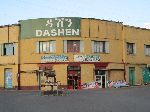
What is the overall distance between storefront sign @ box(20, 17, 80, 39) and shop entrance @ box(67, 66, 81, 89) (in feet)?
14.4

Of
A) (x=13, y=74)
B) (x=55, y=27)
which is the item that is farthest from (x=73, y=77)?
(x=13, y=74)

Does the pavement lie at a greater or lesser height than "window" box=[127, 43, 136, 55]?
lesser

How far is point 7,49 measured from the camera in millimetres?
44531

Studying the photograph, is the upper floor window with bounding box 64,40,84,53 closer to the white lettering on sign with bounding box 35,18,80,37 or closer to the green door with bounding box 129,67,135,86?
the white lettering on sign with bounding box 35,18,80,37

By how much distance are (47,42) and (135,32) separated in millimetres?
13203

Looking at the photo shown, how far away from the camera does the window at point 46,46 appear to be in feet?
137

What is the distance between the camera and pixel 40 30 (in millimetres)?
41875

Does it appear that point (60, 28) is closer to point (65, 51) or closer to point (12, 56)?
point (65, 51)

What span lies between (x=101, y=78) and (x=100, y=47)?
4111 millimetres

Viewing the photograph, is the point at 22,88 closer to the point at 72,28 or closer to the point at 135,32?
the point at 72,28

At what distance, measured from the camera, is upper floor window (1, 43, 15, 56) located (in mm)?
43916

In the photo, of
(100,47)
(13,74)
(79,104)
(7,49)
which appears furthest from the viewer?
(7,49)

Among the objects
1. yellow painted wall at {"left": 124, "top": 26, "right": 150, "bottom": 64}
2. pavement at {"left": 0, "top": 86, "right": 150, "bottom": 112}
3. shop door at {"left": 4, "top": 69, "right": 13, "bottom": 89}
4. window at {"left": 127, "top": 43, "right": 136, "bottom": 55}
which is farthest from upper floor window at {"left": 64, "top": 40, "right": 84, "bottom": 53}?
pavement at {"left": 0, "top": 86, "right": 150, "bottom": 112}

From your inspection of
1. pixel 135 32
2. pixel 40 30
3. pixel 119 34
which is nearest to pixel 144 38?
pixel 135 32
